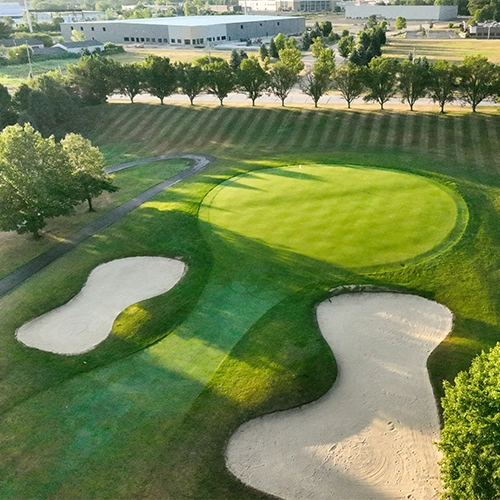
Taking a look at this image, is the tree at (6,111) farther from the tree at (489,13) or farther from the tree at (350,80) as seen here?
the tree at (489,13)

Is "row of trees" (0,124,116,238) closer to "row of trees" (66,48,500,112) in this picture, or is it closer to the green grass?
the green grass

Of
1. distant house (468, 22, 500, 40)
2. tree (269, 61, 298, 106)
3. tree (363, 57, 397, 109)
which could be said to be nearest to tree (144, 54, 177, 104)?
tree (269, 61, 298, 106)

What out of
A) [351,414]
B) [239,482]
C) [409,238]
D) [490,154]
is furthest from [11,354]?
[490,154]

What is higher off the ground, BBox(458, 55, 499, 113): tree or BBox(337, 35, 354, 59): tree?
BBox(337, 35, 354, 59): tree

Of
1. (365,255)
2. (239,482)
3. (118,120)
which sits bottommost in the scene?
(239,482)

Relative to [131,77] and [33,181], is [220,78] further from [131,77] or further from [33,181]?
[33,181]

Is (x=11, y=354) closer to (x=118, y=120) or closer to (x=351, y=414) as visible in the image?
(x=351, y=414)

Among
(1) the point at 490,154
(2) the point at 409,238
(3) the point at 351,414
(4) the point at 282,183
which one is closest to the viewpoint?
(3) the point at 351,414
